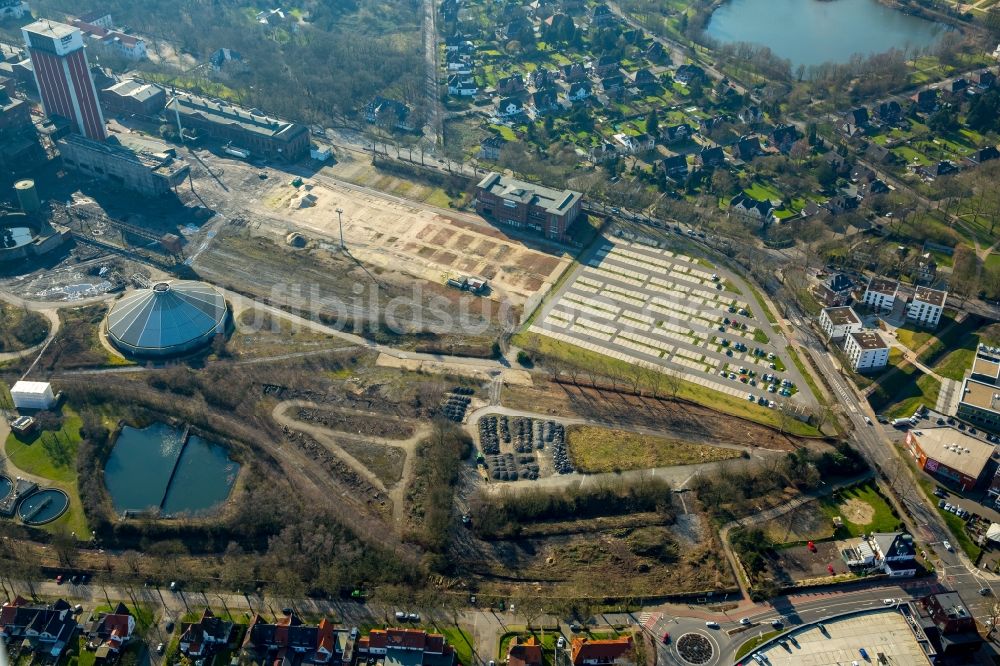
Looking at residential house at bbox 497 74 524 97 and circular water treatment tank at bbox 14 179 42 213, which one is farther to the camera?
residential house at bbox 497 74 524 97

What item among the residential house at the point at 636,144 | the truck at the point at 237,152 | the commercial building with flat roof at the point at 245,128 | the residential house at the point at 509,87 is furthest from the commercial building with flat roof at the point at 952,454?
the truck at the point at 237,152

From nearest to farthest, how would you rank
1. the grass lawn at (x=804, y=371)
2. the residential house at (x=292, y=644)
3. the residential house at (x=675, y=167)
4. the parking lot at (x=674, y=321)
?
the residential house at (x=292, y=644)
the grass lawn at (x=804, y=371)
the parking lot at (x=674, y=321)
the residential house at (x=675, y=167)

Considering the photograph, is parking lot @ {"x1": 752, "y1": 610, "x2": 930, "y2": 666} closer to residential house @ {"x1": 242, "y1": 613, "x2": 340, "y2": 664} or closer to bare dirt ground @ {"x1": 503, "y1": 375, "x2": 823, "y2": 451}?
bare dirt ground @ {"x1": 503, "y1": 375, "x2": 823, "y2": 451}

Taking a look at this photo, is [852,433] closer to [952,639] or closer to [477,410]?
[952,639]

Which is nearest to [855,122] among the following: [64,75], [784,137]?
[784,137]

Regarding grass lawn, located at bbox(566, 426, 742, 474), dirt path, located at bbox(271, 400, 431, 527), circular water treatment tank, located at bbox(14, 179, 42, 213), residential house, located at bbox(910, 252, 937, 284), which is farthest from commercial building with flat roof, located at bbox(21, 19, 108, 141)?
residential house, located at bbox(910, 252, 937, 284)

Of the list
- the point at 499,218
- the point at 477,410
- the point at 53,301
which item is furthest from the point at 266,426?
the point at 499,218

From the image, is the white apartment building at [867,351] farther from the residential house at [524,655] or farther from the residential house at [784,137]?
the residential house at [784,137]

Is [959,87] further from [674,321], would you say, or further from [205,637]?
[205,637]
